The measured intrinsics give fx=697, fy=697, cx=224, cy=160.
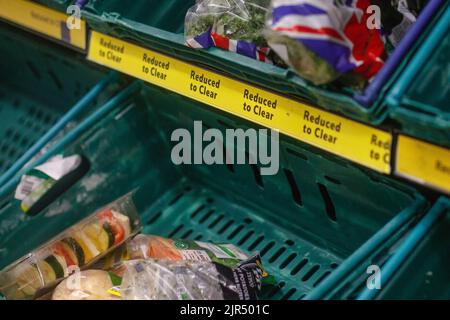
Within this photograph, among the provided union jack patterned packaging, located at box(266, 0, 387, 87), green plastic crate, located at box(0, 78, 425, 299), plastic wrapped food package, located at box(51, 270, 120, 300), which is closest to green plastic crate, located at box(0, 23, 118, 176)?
green plastic crate, located at box(0, 78, 425, 299)

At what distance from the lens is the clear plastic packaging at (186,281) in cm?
163

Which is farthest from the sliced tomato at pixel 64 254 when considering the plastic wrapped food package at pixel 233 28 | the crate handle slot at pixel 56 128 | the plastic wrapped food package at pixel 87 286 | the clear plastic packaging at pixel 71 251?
the plastic wrapped food package at pixel 233 28

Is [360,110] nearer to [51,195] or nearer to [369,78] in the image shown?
[369,78]

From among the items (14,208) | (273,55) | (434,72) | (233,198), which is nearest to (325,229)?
(233,198)

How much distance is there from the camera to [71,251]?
6.17 ft

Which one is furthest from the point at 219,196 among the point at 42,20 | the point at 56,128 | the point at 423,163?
the point at 423,163

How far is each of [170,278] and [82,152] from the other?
67cm

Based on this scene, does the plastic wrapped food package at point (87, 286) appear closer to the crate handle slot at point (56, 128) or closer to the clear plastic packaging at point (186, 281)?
the clear plastic packaging at point (186, 281)

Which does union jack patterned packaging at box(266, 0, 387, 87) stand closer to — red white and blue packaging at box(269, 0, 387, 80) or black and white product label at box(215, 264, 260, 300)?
red white and blue packaging at box(269, 0, 387, 80)

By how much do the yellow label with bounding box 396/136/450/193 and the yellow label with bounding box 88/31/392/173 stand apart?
0.11 feet

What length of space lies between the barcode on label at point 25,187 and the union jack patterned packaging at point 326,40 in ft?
3.05

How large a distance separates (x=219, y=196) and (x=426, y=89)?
1.06 m

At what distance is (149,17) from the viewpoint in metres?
2.11

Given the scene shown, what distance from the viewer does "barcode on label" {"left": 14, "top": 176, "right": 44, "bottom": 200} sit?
2029 mm
